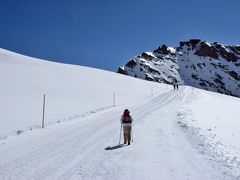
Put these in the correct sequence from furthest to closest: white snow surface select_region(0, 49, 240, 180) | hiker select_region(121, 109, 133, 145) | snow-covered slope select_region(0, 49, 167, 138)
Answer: snow-covered slope select_region(0, 49, 167, 138), hiker select_region(121, 109, 133, 145), white snow surface select_region(0, 49, 240, 180)

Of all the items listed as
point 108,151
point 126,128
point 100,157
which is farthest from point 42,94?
point 100,157

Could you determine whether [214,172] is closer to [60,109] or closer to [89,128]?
[89,128]

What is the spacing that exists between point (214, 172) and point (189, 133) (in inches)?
330

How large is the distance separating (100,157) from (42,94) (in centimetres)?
2710

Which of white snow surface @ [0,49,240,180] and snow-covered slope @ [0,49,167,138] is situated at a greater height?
snow-covered slope @ [0,49,167,138]

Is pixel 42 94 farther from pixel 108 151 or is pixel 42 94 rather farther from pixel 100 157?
pixel 100 157

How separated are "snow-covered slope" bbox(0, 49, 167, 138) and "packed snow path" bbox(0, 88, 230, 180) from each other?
5072mm

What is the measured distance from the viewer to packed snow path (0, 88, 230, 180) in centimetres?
1037

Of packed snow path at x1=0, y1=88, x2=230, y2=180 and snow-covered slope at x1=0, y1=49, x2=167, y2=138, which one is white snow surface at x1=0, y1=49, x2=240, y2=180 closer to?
packed snow path at x1=0, y1=88, x2=230, y2=180

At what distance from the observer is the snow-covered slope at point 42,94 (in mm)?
26367

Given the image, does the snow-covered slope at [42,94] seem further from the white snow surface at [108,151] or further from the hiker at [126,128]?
the hiker at [126,128]

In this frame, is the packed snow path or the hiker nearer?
the packed snow path

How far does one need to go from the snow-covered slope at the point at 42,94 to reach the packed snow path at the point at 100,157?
16.6 feet

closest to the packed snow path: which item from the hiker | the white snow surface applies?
the white snow surface
